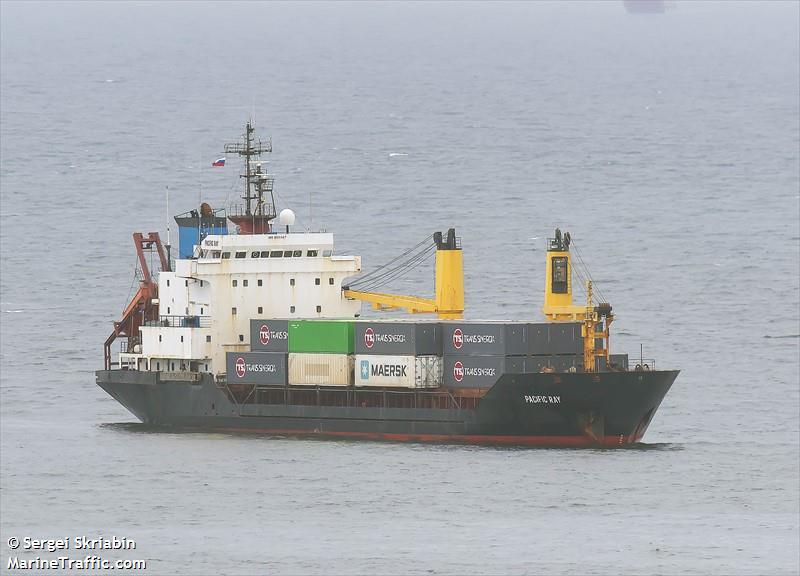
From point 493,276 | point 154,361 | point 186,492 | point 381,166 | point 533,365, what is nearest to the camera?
point 186,492

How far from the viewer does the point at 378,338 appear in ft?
258

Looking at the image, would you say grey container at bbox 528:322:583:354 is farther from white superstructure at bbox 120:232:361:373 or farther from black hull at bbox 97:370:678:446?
white superstructure at bbox 120:232:361:373

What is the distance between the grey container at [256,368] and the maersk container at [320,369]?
0.43 meters

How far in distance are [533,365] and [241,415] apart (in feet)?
38.9

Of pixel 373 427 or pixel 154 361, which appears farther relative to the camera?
pixel 154 361

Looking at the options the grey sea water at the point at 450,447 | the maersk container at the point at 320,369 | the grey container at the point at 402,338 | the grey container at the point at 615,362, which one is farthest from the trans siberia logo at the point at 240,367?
the grey container at the point at 615,362

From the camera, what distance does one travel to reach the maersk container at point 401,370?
78062mm

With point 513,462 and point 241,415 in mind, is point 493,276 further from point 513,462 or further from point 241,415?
point 513,462

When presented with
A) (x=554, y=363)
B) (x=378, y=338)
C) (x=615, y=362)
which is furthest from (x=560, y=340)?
(x=378, y=338)

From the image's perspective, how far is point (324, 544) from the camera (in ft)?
194

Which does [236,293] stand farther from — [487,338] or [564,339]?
[564,339]

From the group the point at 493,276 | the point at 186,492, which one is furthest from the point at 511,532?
the point at 493,276

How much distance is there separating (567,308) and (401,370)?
6.38 meters

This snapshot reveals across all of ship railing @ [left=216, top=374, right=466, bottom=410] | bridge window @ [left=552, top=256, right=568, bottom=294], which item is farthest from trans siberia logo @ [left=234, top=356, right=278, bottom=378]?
bridge window @ [left=552, top=256, right=568, bottom=294]
